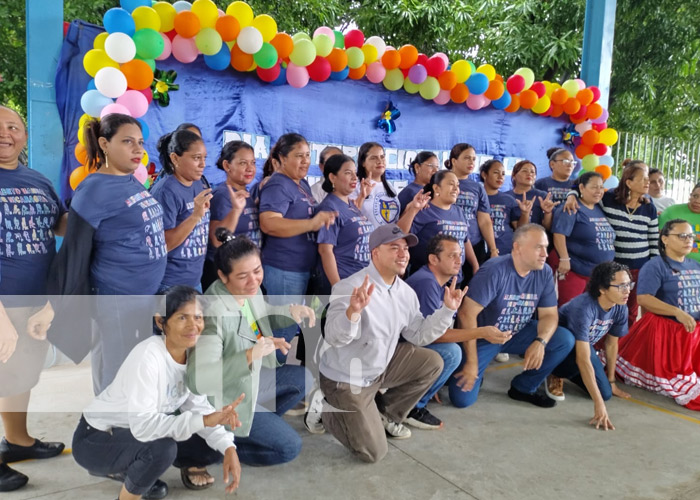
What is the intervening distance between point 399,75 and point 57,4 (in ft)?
8.47

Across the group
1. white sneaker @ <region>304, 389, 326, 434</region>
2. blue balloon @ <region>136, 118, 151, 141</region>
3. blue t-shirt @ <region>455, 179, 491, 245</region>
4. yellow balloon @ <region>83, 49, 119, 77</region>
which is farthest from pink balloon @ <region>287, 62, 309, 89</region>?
white sneaker @ <region>304, 389, 326, 434</region>

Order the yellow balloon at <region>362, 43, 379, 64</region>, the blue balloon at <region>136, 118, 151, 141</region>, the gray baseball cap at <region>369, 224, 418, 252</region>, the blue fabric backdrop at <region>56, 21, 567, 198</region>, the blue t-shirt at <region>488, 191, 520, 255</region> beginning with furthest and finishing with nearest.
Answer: the yellow balloon at <region>362, 43, 379, 64</region>
the blue t-shirt at <region>488, 191, 520, 255</region>
the blue fabric backdrop at <region>56, 21, 567, 198</region>
the blue balloon at <region>136, 118, 151, 141</region>
the gray baseball cap at <region>369, 224, 418, 252</region>

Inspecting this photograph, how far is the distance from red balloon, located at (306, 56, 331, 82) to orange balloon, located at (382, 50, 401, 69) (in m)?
0.61

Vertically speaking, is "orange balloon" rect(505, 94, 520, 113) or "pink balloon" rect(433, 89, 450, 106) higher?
"orange balloon" rect(505, 94, 520, 113)

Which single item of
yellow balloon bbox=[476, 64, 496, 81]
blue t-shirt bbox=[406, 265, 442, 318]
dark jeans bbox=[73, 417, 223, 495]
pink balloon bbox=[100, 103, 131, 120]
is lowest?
dark jeans bbox=[73, 417, 223, 495]

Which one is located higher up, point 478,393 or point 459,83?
point 459,83

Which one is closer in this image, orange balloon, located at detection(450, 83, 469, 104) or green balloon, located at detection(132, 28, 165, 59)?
green balloon, located at detection(132, 28, 165, 59)

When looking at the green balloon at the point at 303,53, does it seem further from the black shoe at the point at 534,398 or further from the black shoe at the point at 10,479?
the black shoe at the point at 10,479

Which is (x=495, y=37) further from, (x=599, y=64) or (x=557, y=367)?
(x=557, y=367)

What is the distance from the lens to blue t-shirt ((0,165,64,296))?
2.39 metres

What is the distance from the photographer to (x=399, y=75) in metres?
5.00

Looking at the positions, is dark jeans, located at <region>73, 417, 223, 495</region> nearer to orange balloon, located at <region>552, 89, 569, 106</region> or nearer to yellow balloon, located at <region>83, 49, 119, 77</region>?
yellow balloon, located at <region>83, 49, 119, 77</region>

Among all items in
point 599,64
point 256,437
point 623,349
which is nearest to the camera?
point 256,437

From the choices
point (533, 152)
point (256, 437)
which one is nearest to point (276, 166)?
point (256, 437)
